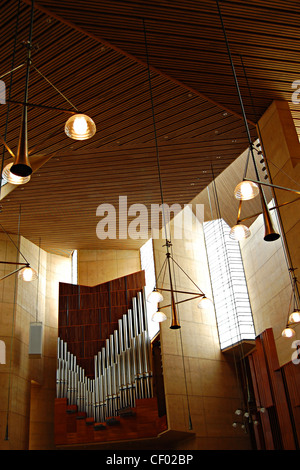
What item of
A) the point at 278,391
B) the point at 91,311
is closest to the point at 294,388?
the point at 278,391

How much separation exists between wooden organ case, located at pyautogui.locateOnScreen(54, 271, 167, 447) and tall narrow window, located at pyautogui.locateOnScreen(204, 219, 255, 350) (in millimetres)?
2187

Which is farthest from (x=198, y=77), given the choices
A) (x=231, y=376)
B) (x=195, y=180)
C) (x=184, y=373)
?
(x=231, y=376)

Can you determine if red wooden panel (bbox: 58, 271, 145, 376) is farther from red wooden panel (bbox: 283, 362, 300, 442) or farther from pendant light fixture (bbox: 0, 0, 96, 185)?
pendant light fixture (bbox: 0, 0, 96, 185)

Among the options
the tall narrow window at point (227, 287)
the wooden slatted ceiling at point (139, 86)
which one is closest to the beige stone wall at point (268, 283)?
the tall narrow window at point (227, 287)

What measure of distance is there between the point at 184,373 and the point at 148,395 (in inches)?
46.3

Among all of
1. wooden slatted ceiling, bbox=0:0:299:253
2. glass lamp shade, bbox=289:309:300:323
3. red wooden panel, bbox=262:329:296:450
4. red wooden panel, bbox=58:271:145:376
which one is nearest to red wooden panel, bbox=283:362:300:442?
red wooden panel, bbox=262:329:296:450

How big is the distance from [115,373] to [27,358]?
2.47 m

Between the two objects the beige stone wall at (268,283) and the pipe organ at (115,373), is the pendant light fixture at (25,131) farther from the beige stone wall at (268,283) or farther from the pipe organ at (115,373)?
the pipe organ at (115,373)

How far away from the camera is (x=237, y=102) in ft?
29.4

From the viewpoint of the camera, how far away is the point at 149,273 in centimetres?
1404

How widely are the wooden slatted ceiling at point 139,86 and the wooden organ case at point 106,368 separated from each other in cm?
329

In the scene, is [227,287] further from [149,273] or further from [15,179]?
[15,179]

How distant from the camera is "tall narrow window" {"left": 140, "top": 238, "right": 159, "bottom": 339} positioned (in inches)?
512
